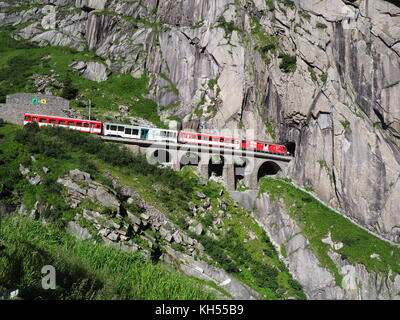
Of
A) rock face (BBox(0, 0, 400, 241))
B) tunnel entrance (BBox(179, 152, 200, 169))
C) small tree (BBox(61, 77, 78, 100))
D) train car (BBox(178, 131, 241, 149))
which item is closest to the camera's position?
rock face (BBox(0, 0, 400, 241))

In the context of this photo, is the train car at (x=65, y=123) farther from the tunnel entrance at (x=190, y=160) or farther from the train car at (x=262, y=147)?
the train car at (x=262, y=147)

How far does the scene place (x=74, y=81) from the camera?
200 ft

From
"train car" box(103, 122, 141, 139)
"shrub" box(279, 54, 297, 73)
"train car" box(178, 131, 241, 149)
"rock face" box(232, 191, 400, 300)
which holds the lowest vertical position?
"rock face" box(232, 191, 400, 300)

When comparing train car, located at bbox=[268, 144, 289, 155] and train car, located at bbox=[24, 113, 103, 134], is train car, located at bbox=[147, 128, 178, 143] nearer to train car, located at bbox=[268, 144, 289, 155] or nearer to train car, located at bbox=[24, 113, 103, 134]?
train car, located at bbox=[24, 113, 103, 134]

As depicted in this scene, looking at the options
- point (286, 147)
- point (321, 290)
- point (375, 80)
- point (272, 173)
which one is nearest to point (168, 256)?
point (321, 290)

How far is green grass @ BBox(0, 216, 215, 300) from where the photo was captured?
7.29 m

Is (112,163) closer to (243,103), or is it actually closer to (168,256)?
(168,256)

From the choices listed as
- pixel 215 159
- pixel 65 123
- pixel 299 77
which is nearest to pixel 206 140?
pixel 215 159

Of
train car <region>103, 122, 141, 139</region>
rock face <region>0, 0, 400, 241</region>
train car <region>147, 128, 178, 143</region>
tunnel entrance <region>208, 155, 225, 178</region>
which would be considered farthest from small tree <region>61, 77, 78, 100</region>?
tunnel entrance <region>208, 155, 225, 178</region>

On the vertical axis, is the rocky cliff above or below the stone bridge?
above

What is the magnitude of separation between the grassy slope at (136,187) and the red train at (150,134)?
253 centimetres

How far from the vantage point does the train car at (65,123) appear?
33938mm

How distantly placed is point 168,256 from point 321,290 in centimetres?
1742

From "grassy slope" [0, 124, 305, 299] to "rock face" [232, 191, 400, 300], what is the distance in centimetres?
168
